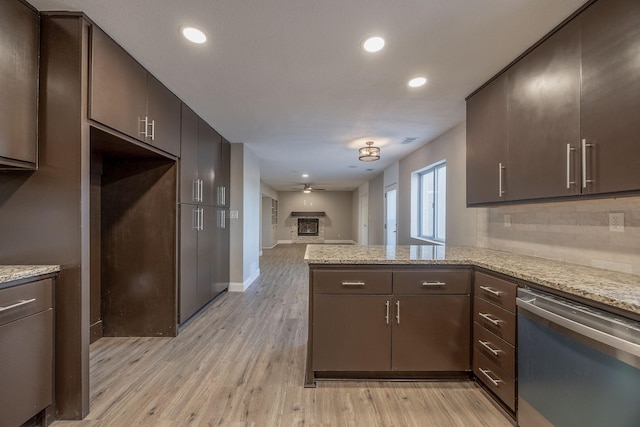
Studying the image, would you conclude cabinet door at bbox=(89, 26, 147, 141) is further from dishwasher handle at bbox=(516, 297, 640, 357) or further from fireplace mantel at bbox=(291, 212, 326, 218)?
fireplace mantel at bbox=(291, 212, 326, 218)

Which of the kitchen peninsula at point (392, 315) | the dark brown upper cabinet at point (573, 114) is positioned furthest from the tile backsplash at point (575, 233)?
the dark brown upper cabinet at point (573, 114)

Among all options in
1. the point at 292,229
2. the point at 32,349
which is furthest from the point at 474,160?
the point at 292,229

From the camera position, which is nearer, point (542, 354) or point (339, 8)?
point (542, 354)

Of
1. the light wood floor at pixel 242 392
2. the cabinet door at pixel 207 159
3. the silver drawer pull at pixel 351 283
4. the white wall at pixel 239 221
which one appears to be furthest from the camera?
the white wall at pixel 239 221

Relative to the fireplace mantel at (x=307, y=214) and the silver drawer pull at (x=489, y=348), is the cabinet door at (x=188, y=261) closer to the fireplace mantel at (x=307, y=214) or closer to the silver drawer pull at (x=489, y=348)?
the silver drawer pull at (x=489, y=348)

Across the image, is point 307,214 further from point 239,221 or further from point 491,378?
point 491,378

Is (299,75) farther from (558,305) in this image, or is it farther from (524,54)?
(558,305)

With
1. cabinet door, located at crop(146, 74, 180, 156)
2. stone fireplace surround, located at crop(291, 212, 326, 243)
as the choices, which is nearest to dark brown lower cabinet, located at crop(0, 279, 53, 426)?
cabinet door, located at crop(146, 74, 180, 156)

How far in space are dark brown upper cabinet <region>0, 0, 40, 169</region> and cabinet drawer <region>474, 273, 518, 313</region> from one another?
288 cm

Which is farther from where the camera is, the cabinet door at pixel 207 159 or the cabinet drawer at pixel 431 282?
the cabinet door at pixel 207 159

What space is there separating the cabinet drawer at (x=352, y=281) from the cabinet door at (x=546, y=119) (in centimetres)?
116

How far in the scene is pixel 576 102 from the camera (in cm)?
154

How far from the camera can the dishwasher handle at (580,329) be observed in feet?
3.29

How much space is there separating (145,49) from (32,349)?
199 cm
